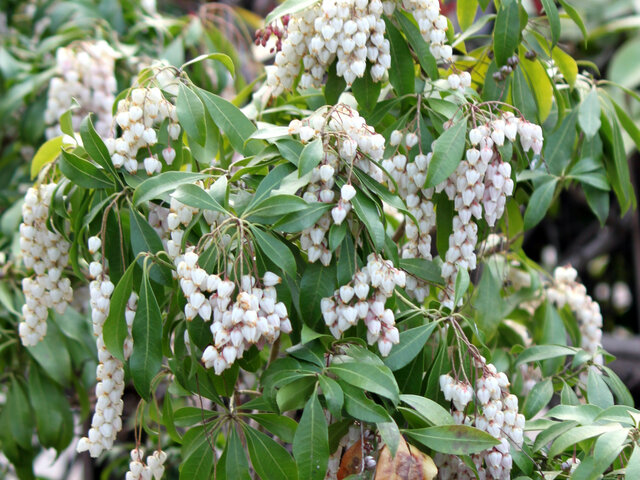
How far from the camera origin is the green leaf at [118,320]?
Answer: 1279mm

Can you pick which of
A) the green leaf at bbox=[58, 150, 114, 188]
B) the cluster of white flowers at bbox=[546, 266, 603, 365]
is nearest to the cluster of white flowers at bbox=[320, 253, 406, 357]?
the green leaf at bbox=[58, 150, 114, 188]

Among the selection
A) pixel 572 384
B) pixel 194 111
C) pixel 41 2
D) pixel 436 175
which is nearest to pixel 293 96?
pixel 194 111

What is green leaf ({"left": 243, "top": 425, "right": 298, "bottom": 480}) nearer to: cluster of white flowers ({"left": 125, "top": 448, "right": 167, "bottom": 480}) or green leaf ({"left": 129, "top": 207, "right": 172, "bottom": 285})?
cluster of white flowers ({"left": 125, "top": 448, "right": 167, "bottom": 480})

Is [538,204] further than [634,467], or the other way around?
[538,204]

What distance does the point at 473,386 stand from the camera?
1402 millimetres

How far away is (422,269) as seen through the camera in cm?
150

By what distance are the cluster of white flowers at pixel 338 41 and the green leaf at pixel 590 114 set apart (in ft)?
1.71

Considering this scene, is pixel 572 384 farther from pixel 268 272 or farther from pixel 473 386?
pixel 268 272

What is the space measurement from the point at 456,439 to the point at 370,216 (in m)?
0.39

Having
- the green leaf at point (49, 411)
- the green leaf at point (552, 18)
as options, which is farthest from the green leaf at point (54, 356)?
the green leaf at point (552, 18)

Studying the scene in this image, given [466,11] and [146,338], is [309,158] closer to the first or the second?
[146,338]

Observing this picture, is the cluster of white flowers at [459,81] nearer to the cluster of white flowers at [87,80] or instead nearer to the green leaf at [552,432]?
the green leaf at [552,432]

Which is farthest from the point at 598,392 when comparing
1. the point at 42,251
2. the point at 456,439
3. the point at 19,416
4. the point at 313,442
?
the point at 19,416

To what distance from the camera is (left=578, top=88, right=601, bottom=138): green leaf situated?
1697 mm
